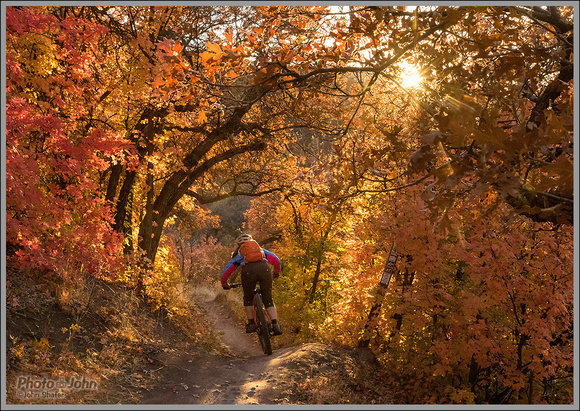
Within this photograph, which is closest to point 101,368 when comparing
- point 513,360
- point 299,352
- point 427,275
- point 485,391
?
point 299,352

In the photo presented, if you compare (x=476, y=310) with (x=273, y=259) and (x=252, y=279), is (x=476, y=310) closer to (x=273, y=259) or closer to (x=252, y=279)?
(x=273, y=259)

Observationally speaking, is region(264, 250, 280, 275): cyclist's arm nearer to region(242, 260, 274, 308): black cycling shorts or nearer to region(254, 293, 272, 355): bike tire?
region(242, 260, 274, 308): black cycling shorts

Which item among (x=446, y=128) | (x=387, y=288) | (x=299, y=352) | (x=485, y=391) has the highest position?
(x=446, y=128)

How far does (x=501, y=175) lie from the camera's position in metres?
2.38

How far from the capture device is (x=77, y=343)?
632 centimetres

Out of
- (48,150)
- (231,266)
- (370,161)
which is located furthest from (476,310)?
(48,150)

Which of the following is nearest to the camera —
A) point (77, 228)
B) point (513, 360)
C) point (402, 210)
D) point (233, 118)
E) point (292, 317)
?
point (77, 228)

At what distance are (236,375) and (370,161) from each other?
532 centimetres

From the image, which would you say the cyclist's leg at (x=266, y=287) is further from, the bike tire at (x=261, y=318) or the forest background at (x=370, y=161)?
the forest background at (x=370, y=161)

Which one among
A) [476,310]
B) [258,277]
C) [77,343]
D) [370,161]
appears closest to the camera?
[370,161]

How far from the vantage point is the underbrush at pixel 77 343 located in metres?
4.91

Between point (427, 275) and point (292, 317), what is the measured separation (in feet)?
29.4

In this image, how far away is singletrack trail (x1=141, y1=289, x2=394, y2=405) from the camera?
598 centimetres

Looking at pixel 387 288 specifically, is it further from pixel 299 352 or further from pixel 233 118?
pixel 233 118
